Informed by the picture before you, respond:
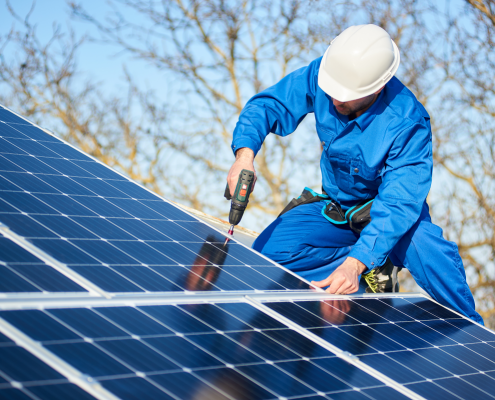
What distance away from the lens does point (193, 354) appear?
2.23 meters

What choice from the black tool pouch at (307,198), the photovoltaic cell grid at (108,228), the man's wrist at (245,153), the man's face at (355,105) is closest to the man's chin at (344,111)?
the man's face at (355,105)

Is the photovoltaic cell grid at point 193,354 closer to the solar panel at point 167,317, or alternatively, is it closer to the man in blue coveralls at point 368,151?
the solar panel at point 167,317

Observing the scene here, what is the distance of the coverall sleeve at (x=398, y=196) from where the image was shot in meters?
3.98

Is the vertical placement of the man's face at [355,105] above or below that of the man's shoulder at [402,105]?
below

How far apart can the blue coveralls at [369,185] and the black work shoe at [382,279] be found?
0.35 meters

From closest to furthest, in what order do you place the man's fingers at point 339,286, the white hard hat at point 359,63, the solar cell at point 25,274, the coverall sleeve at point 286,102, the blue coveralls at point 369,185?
the solar cell at point 25,274 < the man's fingers at point 339,286 < the blue coveralls at point 369,185 < the white hard hat at point 359,63 < the coverall sleeve at point 286,102

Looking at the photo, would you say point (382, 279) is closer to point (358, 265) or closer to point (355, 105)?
point (358, 265)

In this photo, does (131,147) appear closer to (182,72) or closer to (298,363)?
(182,72)

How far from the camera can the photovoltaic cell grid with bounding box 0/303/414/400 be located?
1922mm

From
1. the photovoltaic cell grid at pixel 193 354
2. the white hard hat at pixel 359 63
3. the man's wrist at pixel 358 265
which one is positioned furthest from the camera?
the white hard hat at pixel 359 63

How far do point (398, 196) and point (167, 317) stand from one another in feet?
7.37

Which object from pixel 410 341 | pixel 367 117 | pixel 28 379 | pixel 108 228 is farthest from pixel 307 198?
pixel 28 379

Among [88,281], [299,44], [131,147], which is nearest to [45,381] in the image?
[88,281]

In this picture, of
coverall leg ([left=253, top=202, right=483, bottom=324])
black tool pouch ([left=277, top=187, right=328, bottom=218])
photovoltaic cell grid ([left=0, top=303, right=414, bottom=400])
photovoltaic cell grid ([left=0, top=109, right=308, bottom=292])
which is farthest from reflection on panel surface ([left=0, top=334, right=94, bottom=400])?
black tool pouch ([left=277, top=187, right=328, bottom=218])
